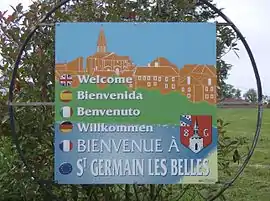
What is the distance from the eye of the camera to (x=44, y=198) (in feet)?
18.9

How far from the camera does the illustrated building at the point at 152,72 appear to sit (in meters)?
4.86

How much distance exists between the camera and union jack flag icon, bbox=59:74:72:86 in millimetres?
4883

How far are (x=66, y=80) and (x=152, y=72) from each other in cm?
62

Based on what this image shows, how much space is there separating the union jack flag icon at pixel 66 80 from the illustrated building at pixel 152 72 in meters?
0.03

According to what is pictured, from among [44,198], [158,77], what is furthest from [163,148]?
[44,198]

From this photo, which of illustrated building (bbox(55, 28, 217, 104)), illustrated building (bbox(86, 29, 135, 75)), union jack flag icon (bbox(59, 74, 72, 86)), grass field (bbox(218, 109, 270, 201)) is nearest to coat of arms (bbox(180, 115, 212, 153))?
illustrated building (bbox(55, 28, 217, 104))

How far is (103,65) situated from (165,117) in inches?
23.0

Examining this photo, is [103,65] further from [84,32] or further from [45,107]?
[45,107]

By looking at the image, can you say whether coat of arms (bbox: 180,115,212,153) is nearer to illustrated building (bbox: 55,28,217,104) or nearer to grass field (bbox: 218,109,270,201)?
illustrated building (bbox: 55,28,217,104)

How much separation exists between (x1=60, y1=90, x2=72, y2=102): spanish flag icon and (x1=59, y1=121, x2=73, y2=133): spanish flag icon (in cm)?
17

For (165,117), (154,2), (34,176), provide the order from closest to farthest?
(165,117)
(34,176)
(154,2)

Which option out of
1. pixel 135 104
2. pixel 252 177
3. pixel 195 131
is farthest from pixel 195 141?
pixel 252 177

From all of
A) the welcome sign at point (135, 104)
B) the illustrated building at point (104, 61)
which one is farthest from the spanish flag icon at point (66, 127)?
the illustrated building at point (104, 61)

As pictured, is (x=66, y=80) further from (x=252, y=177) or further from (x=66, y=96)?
(x=252, y=177)
